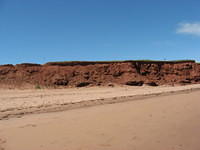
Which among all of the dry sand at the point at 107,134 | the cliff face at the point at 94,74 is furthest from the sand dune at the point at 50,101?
the cliff face at the point at 94,74

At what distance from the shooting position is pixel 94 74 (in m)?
33.4

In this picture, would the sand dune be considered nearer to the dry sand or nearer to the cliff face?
the dry sand

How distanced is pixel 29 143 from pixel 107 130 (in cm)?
215

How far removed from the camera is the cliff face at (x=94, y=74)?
3089 centimetres

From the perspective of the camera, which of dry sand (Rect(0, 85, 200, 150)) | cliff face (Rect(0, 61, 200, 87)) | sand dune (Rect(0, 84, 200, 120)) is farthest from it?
cliff face (Rect(0, 61, 200, 87))

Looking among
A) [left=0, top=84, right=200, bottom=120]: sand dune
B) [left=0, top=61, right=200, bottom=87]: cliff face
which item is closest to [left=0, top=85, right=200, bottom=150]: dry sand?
[left=0, top=84, right=200, bottom=120]: sand dune

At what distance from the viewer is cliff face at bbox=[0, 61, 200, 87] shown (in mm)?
30891

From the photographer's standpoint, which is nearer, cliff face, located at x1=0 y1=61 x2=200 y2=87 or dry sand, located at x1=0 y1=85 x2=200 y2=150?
dry sand, located at x1=0 y1=85 x2=200 y2=150

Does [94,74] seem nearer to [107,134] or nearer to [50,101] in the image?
[50,101]

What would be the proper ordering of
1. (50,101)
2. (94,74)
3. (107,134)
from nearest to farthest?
1. (107,134)
2. (50,101)
3. (94,74)

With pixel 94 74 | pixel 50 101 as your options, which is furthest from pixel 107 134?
pixel 94 74

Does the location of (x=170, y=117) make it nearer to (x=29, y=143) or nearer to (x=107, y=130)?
(x=107, y=130)

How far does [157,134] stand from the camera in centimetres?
536

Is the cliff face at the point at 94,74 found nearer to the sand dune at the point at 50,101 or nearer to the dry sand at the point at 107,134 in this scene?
the sand dune at the point at 50,101
